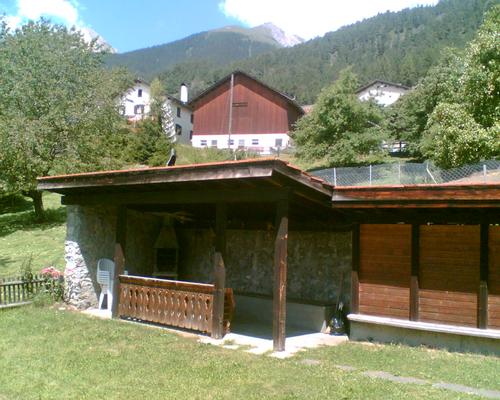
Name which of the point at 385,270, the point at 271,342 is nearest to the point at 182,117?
the point at 385,270

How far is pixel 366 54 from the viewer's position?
114 m

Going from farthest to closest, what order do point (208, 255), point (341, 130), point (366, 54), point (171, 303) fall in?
1. point (366, 54)
2. point (341, 130)
3. point (208, 255)
4. point (171, 303)

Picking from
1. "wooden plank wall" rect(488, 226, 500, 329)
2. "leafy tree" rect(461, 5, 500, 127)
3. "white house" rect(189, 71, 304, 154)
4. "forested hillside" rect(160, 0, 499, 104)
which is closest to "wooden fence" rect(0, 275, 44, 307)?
"wooden plank wall" rect(488, 226, 500, 329)

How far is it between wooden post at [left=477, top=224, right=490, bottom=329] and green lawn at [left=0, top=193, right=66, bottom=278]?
11.4 meters

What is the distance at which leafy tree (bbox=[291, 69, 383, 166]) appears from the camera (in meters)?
30.0

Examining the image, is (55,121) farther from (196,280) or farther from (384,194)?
(384,194)

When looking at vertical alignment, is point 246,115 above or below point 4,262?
above

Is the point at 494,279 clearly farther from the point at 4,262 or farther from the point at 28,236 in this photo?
the point at 28,236

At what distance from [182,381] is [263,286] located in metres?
5.44

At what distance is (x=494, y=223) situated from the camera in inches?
292

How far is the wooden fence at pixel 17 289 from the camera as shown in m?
10.3

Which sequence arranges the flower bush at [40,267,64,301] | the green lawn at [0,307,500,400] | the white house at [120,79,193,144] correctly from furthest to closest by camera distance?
the white house at [120,79,193,144] → the flower bush at [40,267,64,301] → the green lawn at [0,307,500,400]

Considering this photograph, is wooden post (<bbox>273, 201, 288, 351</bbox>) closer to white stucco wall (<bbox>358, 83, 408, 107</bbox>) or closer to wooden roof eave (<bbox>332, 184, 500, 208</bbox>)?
wooden roof eave (<bbox>332, 184, 500, 208</bbox>)

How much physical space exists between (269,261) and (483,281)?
15.7 feet
